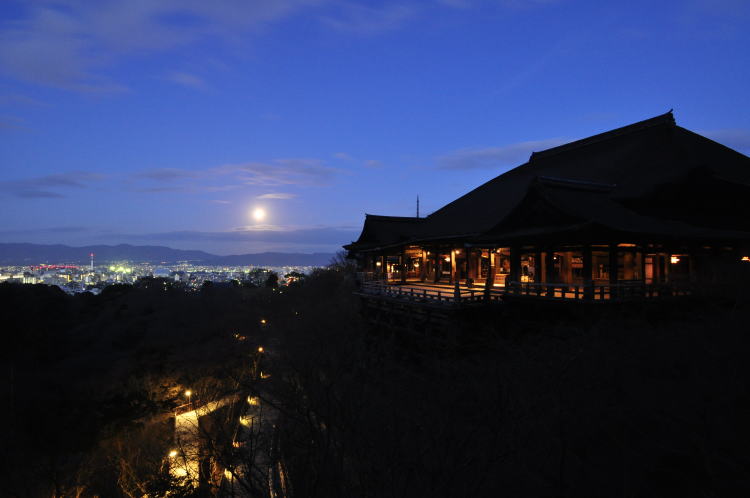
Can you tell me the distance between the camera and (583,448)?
8.62 meters

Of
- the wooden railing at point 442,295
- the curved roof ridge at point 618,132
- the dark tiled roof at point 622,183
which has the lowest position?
the wooden railing at point 442,295

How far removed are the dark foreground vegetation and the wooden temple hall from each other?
2257 mm

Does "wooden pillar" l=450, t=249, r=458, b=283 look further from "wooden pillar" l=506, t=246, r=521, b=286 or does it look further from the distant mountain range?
the distant mountain range

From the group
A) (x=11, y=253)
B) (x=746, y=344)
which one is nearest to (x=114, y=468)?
(x=746, y=344)

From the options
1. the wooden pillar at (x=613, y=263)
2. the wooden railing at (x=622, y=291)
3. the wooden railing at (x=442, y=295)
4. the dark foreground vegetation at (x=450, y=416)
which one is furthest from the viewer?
the wooden railing at (x=442, y=295)

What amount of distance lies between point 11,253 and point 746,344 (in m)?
213

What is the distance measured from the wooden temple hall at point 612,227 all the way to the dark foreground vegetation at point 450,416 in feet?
7.41

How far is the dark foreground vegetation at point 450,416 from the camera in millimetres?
6812

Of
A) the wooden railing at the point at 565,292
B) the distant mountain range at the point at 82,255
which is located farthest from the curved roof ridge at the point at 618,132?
the distant mountain range at the point at 82,255

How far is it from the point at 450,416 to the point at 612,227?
33.0 ft

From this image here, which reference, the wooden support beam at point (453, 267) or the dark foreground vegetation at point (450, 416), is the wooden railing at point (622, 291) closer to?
the dark foreground vegetation at point (450, 416)

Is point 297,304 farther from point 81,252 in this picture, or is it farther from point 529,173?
point 81,252

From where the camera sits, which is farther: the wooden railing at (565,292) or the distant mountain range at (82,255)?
the distant mountain range at (82,255)

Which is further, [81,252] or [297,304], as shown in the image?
[81,252]
